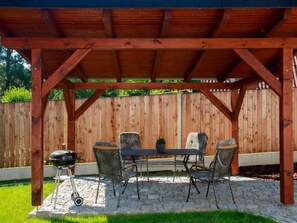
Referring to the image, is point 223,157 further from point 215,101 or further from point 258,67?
point 215,101

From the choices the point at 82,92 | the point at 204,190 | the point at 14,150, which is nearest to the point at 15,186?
the point at 14,150

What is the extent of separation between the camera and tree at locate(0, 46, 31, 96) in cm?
2267

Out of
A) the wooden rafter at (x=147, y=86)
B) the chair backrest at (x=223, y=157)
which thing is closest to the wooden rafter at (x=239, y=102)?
the wooden rafter at (x=147, y=86)

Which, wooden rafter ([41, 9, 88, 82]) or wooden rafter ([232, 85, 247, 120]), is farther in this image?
wooden rafter ([232, 85, 247, 120])

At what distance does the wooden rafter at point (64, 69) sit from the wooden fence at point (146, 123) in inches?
157

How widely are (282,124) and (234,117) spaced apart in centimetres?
285

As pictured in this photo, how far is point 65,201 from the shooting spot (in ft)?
17.4

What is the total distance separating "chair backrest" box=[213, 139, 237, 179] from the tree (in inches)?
775

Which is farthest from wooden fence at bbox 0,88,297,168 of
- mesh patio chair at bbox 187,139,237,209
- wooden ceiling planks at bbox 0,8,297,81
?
mesh patio chair at bbox 187,139,237,209

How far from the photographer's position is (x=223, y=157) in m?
5.00

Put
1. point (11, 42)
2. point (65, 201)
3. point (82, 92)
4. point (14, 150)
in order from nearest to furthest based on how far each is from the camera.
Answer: point (11, 42) → point (65, 201) → point (14, 150) → point (82, 92)

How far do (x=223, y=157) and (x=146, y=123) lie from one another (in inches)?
159

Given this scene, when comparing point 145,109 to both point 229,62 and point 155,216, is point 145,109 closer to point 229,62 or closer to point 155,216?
point 229,62

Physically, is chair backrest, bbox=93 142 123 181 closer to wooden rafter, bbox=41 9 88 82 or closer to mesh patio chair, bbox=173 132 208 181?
Result: wooden rafter, bbox=41 9 88 82
